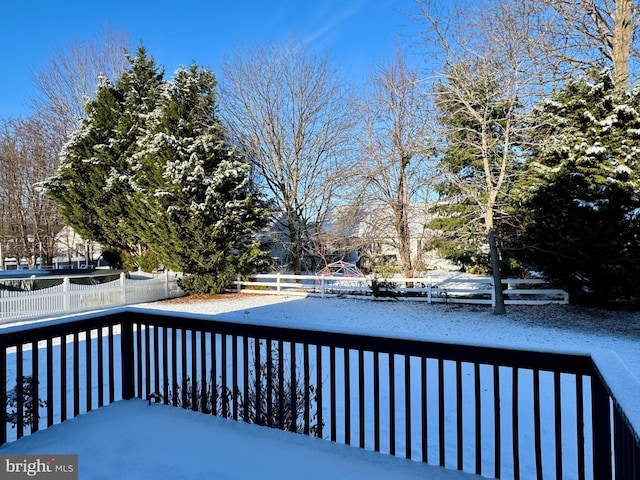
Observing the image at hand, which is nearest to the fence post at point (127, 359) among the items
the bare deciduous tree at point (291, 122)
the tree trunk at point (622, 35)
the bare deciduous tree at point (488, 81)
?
the bare deciduous tree at point (488, 81)

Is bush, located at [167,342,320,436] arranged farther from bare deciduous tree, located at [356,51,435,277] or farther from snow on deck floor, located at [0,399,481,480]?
bare deciduous tree, located at [356,51,435,277]

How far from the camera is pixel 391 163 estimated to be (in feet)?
43.0

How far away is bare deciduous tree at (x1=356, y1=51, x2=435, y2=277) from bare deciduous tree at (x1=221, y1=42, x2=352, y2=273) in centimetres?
193

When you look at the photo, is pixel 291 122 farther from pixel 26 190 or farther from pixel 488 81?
pixel 26 190

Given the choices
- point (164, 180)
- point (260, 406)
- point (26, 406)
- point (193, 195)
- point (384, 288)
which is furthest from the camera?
point (384, 288)

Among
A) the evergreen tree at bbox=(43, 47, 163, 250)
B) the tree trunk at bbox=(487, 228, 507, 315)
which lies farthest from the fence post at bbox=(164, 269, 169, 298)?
the tree trunk at bbox=(487, 228, 507, 315)

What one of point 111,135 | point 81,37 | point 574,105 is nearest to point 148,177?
Result: point 111,135

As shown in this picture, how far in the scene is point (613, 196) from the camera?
827 centimetres

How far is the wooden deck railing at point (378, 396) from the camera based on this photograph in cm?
196

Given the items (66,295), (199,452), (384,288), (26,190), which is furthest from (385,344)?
(26,190)

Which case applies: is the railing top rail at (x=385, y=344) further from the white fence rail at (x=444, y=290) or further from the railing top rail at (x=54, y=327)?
the white fence rail at (x=444, y=290)

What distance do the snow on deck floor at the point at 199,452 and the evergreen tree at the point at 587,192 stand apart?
8.01 metres

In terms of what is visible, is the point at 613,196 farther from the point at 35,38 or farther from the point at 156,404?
the point at 35,38

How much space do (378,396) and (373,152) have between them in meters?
11.5
